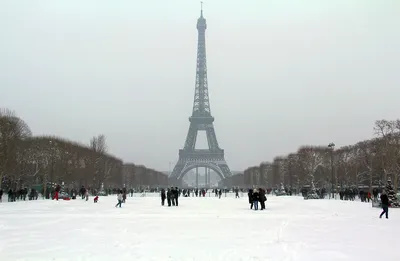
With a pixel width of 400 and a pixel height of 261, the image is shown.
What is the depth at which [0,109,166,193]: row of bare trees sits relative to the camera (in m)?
52.2

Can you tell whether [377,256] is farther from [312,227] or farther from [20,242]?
[20,242]

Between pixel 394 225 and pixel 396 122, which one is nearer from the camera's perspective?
pixel 394 225

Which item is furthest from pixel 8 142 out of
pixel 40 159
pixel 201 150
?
pixel 201 150

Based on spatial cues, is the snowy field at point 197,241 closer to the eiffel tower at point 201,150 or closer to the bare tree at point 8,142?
the bare tree at point 8,142

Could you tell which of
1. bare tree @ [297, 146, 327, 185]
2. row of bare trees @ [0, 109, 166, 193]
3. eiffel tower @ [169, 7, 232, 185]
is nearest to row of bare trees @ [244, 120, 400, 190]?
bare tree @ [297, 146, 327, 185]

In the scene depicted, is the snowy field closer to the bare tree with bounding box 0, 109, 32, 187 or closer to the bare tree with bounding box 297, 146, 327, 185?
the bare tree with bounding box 0, 109, 32, 187

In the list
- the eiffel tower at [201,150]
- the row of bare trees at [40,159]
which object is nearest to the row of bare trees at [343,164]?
the row of bare trees at [40,159]

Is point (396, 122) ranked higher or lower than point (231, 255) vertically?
higher

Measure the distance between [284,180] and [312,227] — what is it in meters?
83.6

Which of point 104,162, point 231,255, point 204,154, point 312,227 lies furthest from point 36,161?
point 204,154

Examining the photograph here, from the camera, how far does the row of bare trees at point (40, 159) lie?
52156 mm

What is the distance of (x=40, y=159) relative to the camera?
66250mm

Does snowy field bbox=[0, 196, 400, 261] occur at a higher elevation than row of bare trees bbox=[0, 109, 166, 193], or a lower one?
lower

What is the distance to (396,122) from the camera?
59500 mm
